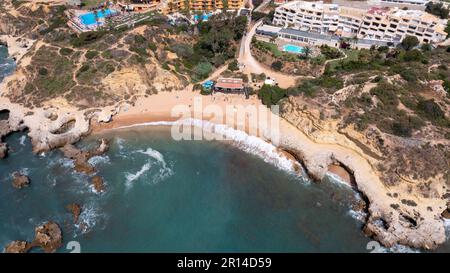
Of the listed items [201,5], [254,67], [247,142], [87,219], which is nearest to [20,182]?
[87,219]

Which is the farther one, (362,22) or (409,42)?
(362,22)

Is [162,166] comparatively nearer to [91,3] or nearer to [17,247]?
[17,247]

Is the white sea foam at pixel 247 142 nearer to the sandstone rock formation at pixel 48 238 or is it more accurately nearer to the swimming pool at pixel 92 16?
the sandstone rock formation at pixel 48 238

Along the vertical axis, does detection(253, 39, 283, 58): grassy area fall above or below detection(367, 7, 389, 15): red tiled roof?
below

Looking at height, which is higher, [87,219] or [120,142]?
[120,142]

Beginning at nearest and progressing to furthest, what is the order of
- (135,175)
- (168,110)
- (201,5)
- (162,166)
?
(135,175) → (162,166) → (168,110) → (201,5)

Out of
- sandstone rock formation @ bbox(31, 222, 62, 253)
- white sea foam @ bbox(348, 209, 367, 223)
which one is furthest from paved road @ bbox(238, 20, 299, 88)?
sandstone rock formation @ bbox(31, 222, 62, 253)

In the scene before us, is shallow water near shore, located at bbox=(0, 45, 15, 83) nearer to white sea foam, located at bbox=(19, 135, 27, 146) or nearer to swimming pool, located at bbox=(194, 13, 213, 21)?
white sea foam, located at bbox=(19, 135, 27, 146)

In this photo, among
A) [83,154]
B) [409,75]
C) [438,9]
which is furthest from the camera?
[438,9]
